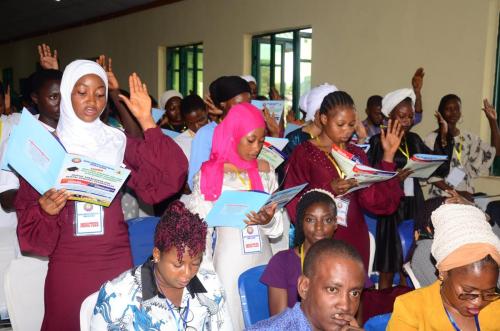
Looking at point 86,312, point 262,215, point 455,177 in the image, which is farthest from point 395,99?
point 86,312

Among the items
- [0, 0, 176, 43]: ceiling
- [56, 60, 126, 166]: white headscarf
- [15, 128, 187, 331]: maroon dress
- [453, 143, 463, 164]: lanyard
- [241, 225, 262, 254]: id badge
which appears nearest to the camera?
[15, 128, 187, 331]: maroon dress

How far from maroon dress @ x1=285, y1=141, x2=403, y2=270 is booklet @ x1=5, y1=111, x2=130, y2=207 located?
1266 mm

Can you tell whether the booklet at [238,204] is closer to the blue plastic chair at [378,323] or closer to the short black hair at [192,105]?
the blue plastic chair at [378,323]

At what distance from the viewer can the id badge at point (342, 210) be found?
2902 millimetres

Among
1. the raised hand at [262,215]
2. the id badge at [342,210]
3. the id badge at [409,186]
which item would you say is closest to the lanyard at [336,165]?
the id badge at [342,210]

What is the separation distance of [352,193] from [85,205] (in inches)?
59.6

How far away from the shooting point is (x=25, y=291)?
7.38ft

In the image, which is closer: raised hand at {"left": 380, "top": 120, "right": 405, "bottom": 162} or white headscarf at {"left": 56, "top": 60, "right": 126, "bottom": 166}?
white headscarf at {"left": 56, "top": 60, "right": 126, "bottom": 166}

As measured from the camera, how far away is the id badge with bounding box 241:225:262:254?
2.73m

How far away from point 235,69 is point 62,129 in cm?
791

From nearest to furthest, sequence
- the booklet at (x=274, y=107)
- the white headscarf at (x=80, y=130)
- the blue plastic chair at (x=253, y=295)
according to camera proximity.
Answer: the white headscarf at (x=80, y=130), the blue plastic chair at (x=253, y=295), the booklet at (x=274, y=107)

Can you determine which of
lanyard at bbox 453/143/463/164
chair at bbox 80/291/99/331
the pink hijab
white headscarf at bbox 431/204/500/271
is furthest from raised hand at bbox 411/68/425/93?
chair at bbox 80/291/99/331

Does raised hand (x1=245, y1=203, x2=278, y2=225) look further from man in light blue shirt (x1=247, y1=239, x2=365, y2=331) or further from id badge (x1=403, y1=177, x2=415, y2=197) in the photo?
id badge (x1=403, y1=177, x2=415, y2=197)

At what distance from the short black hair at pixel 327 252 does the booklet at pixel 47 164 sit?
831mm
